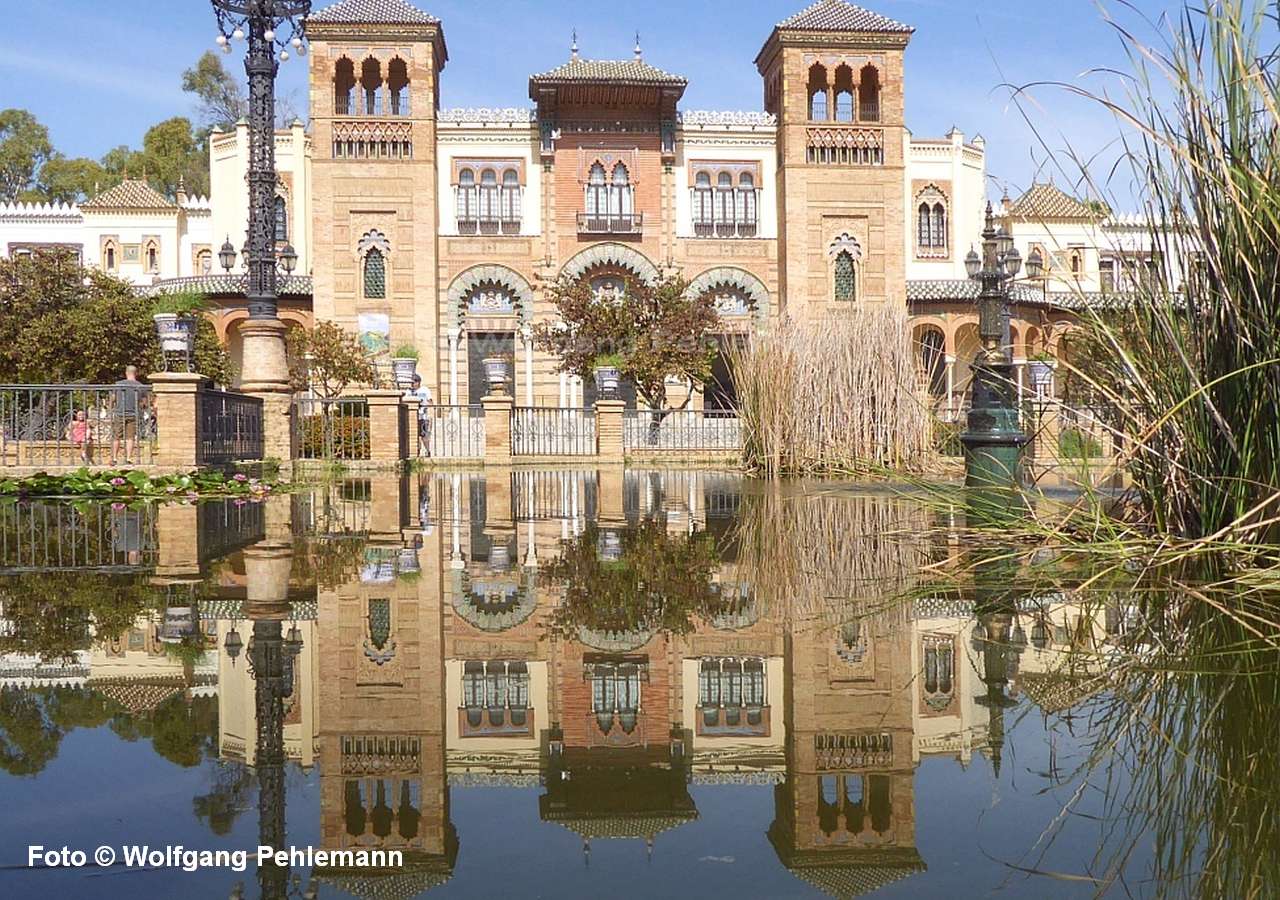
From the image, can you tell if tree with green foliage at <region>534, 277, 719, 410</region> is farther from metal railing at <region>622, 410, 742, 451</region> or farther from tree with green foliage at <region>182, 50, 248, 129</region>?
tree with green foliage at <region>182, 50, 248, 129</region>

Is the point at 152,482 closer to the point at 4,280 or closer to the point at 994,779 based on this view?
the point at 994,779

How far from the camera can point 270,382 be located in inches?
602

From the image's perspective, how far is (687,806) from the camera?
6.19 feet

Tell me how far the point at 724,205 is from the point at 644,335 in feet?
30.0

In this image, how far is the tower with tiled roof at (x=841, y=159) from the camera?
100 feet

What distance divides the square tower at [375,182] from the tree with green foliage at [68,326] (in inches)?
264

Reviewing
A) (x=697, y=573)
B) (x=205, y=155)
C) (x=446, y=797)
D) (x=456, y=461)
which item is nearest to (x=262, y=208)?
(x=456, y=461)

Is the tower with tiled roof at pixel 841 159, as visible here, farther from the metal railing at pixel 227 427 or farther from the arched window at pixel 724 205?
the metal railing at pixel 227 427

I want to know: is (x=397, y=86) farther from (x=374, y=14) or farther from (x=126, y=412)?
(x=126, y=412)

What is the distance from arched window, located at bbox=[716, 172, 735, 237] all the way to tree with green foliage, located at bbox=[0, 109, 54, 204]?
104ft

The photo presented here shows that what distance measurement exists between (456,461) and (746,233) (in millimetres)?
15125

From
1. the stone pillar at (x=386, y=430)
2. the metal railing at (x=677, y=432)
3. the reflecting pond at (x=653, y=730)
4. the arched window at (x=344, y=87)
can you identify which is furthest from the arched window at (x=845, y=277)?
the reflecting pond at (x=653, y=730)

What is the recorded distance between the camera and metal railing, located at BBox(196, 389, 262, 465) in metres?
11.8

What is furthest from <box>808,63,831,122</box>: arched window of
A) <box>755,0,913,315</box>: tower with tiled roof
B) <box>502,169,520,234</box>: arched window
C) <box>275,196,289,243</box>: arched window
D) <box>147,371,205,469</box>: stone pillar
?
<box>147,371,205,469</box>: stone pillar
